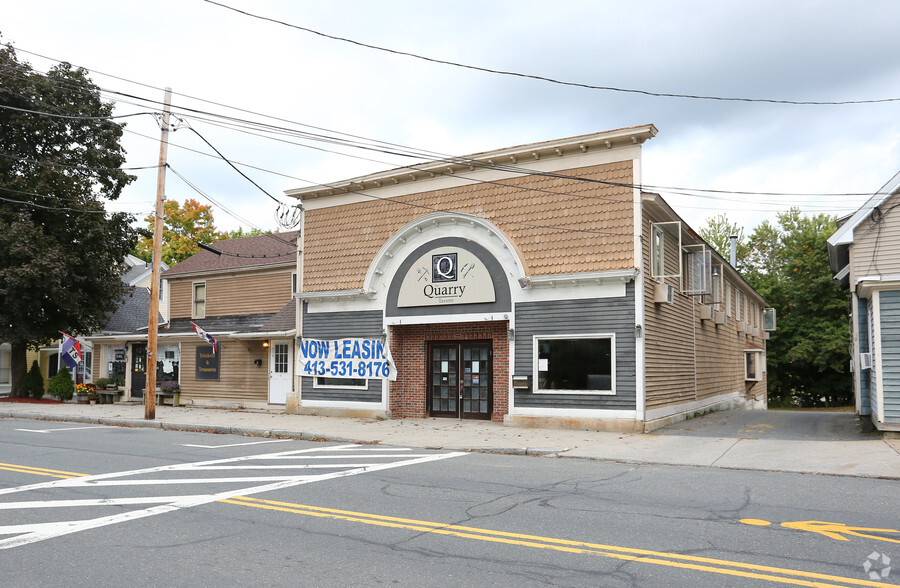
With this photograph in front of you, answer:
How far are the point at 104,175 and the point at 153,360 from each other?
47.9 feet

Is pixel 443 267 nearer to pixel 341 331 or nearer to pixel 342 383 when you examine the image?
pixel 341 331

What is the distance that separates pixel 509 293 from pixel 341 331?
19.2ft

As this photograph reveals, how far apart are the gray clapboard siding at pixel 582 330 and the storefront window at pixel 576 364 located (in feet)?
0.50

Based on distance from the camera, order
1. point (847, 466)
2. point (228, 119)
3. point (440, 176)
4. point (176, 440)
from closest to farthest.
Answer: point (847, 466) → point (176, 440) → point (228, 119) → point (440, 176)

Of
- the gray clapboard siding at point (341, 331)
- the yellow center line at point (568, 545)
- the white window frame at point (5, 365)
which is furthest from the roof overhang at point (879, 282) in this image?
the white window frame at point (5, 365)

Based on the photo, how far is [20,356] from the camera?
30.7 m

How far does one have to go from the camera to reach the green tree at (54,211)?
1048 inches

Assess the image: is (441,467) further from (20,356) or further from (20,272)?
(20,356)

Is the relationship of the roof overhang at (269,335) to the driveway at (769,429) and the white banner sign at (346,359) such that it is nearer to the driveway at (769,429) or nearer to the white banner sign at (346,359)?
the white banner sign at (346,359)

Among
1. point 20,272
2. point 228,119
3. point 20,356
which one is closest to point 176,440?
point 228,119

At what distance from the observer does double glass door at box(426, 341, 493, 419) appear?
19.0 metres

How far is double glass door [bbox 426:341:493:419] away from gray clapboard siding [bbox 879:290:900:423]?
9.28m

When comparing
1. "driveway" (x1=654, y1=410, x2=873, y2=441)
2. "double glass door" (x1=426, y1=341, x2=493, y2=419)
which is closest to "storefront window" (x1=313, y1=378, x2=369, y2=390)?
"double glass door" (x1=426, y1=341, x2=493, y2=419)

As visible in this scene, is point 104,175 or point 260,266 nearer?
point 260,266
